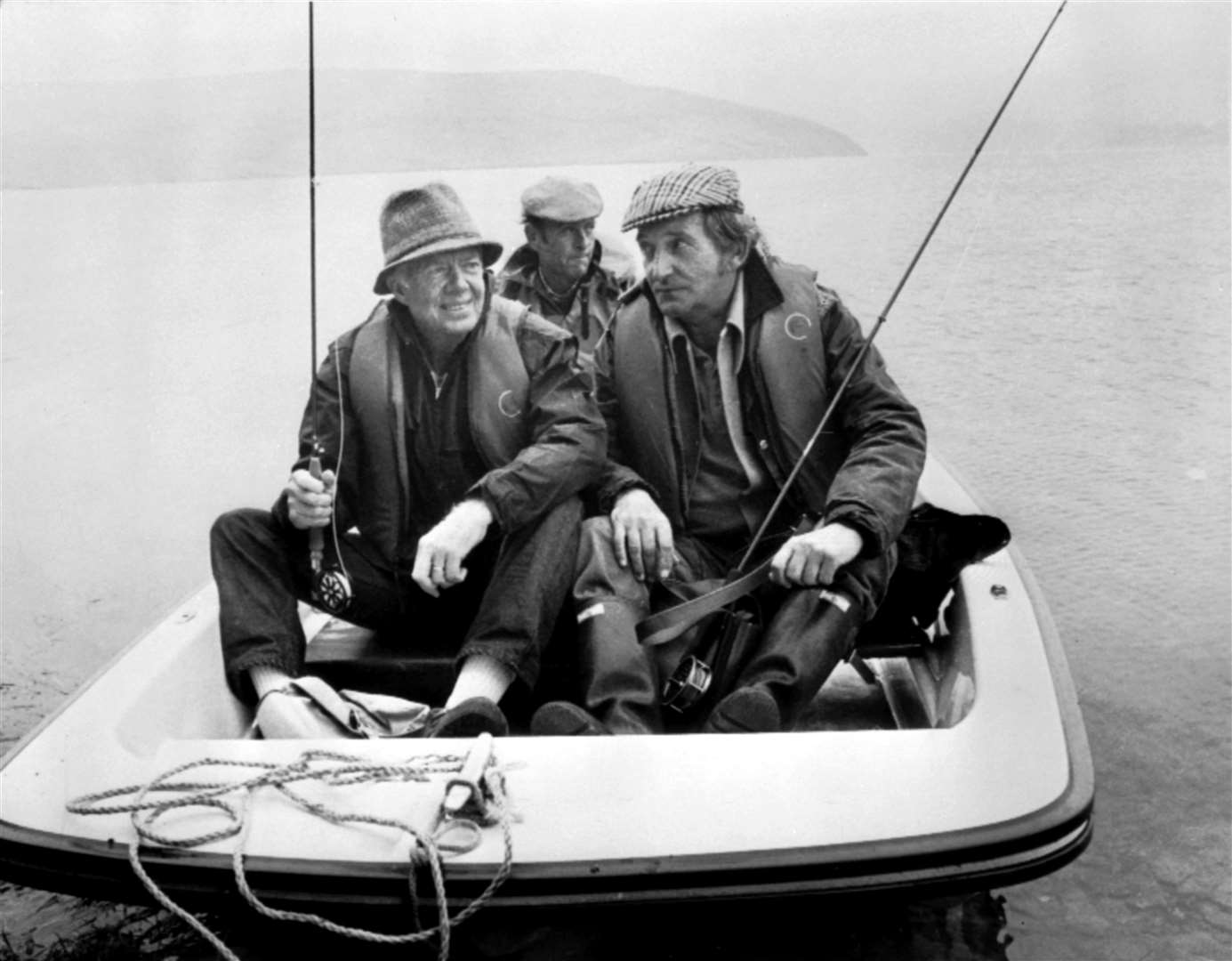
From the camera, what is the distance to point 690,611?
2271 millimetres

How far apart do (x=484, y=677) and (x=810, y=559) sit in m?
0.56

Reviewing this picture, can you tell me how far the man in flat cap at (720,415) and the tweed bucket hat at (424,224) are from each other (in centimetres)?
31

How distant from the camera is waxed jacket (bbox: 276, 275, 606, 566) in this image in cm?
248

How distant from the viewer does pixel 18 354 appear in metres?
6.74

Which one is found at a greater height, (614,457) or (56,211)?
(614,457)

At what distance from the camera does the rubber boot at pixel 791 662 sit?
2.04 m

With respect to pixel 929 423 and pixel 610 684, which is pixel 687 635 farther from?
pixel 929 423

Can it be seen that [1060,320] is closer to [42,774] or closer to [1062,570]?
[1062,570]

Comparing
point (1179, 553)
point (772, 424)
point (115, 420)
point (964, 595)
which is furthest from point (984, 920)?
point (115, 420)

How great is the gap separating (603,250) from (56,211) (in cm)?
914

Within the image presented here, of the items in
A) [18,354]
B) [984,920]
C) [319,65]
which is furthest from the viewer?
[18,354]

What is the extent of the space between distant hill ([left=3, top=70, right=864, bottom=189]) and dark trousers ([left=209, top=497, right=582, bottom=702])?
889 mm

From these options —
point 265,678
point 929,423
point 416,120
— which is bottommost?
point 929,423

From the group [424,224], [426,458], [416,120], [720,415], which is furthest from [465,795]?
[416,120]
